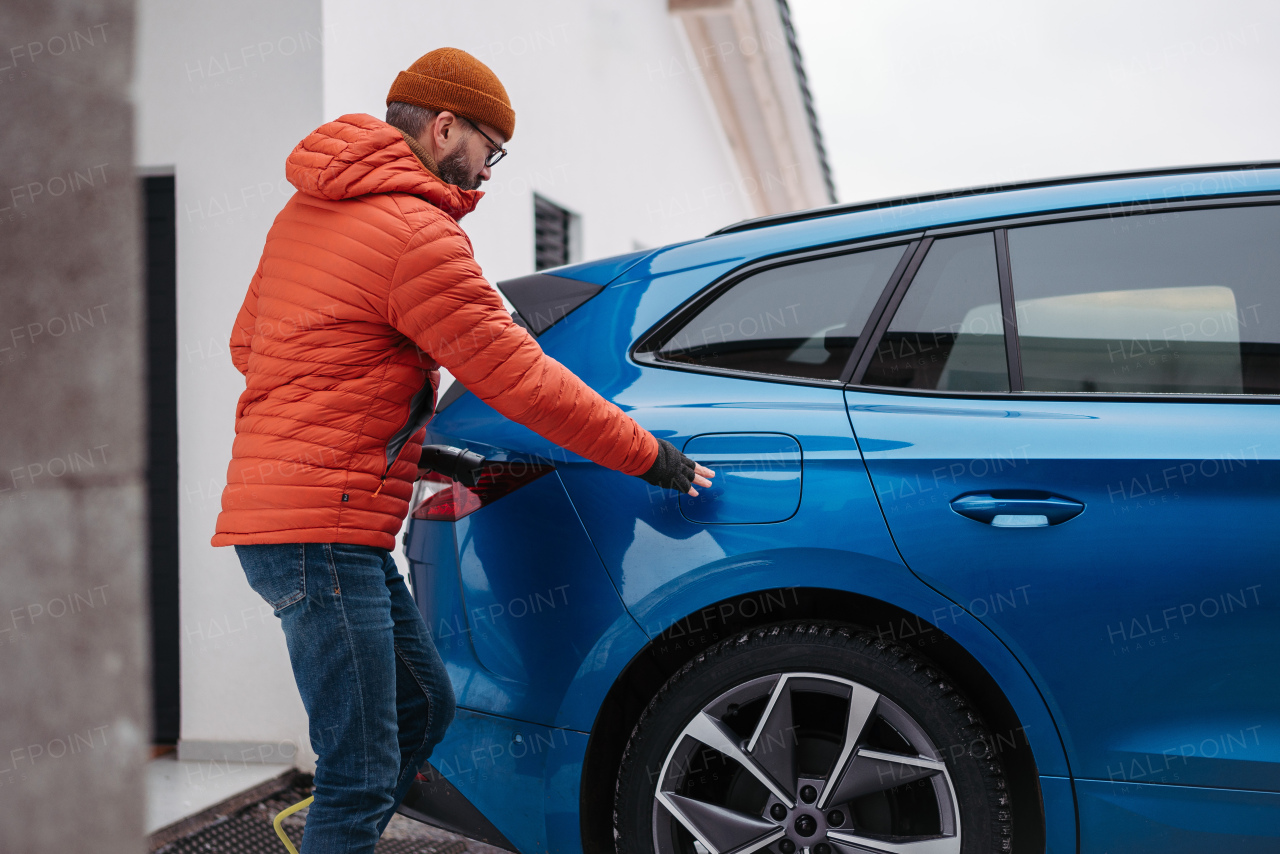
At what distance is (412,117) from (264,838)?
7.47 ft

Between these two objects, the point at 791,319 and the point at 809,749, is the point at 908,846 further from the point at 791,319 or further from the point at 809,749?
the point at 791,319

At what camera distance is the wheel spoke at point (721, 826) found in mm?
1741

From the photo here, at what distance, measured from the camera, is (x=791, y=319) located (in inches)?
75.7

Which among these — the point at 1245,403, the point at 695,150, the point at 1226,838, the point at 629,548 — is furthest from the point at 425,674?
the point at 695,150

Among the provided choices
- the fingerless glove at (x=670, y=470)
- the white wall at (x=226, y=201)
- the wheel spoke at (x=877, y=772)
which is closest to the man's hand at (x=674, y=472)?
the fingerless glove at (x=670, y=470)

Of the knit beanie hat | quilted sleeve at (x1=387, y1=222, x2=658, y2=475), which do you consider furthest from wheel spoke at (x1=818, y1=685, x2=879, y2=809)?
the knit beanie hat

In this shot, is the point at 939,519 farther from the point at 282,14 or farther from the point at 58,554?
the point at 282,14

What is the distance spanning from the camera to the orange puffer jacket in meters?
1.60

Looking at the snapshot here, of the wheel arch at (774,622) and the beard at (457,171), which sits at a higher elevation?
the beard at (457,171)

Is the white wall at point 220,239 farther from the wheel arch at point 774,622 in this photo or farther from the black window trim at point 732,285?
the black window trim at point 732,285

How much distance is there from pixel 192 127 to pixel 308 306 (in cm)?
203

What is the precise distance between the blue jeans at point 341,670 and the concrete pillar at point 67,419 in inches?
24.2

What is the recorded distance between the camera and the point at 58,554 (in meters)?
0.95

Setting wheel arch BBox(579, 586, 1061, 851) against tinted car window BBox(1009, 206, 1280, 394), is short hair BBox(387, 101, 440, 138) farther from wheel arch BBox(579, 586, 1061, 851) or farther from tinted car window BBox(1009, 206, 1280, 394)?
tinted car window BBox(1009, 206, 1280, 394)
